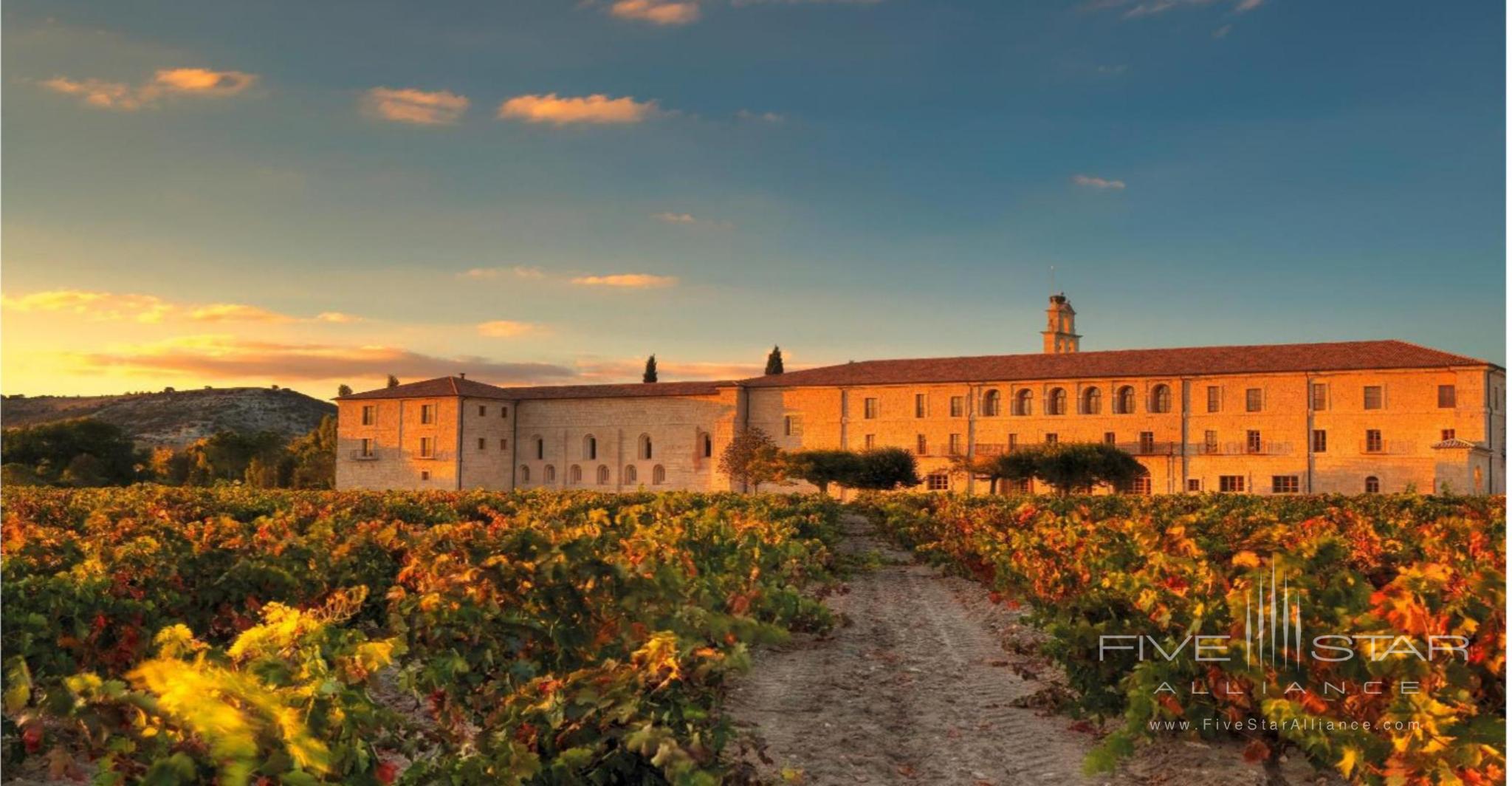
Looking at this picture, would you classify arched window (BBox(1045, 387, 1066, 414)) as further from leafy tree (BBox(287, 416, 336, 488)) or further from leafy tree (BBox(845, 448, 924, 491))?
leafy tree (BBox(287, 416, 336, 488))

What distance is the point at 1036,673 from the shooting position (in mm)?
9844

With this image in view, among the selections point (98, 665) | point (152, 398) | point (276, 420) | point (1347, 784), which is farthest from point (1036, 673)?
point (152, 398)

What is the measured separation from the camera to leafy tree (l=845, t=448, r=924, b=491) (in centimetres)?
5706

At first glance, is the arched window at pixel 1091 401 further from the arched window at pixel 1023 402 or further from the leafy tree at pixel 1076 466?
the leafy tree at pixel 1076 466

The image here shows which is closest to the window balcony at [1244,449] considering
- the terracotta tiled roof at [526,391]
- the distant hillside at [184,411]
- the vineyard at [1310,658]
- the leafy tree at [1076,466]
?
the leafy tree at [1076,466]

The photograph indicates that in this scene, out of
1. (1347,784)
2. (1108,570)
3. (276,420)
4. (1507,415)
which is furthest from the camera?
(276,420)

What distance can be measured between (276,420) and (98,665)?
110 m

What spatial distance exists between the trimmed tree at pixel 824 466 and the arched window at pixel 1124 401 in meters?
12.6

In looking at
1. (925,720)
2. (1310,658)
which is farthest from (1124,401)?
(1310,658)

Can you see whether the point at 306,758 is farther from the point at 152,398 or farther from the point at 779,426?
the point at 152,398

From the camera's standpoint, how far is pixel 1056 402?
59.2 meters

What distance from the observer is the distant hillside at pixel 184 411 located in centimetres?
10475

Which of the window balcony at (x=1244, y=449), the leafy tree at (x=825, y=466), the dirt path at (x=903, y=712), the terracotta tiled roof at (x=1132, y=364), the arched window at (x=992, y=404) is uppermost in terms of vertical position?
the terracotta tiled roof at (x=1132, y=364)

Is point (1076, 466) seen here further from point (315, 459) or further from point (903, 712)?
point (903, 712)
